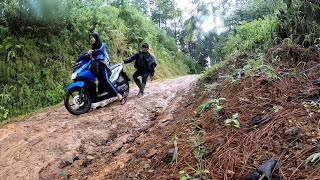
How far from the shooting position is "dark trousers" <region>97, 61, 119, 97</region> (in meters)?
7.35

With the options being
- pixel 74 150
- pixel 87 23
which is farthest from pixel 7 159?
pixel 87 23

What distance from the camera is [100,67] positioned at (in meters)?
7.34

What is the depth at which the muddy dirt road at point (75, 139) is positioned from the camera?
4277 mm

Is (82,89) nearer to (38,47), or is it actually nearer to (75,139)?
(75,139)

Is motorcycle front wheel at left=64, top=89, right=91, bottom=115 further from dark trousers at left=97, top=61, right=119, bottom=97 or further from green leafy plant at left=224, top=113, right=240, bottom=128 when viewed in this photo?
green leafy plant at left=224, top=113, right=240, bottom=128

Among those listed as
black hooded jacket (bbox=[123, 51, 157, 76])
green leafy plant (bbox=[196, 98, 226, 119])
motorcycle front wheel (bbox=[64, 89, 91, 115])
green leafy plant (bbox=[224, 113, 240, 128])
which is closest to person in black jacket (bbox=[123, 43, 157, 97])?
black hooded jacket (bbox=[123, 51, 157, 76])

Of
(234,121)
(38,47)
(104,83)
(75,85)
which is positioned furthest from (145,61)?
(234,121)

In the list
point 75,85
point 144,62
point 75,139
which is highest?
point 144,62

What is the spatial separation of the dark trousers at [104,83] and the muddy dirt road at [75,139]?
318mm

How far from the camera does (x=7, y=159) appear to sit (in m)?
4.77

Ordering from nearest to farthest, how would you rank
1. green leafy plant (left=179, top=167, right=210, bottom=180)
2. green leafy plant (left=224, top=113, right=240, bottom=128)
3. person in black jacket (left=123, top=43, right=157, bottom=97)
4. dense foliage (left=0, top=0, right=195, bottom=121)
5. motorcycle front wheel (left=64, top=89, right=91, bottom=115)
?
green leafy plant (left=179, top=167, right=210, bottom=180) < green leafy plant (left=224, top=113, right=240, bottom=128) < motorcycle front wheel (left=64, top=89, right=91, bottom=115) < person in black jacket (left=123, top=43, right=157, bottom=97) < dense foliage (left=0, top=0, right=195, bottom=121)

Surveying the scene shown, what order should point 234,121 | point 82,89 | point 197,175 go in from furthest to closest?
point 82,89 → point 234,121 → point 197,175

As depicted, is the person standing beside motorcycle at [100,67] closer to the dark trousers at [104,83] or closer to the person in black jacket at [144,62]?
the dark trousers at [104,83]

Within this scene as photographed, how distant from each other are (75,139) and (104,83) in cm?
240
